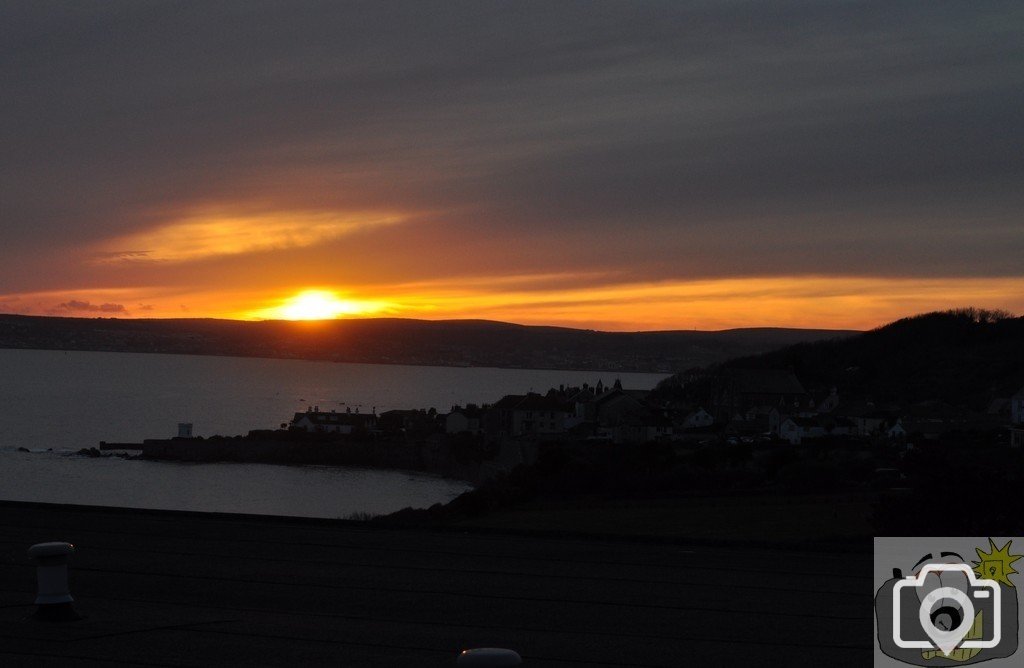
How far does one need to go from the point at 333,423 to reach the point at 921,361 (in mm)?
68089

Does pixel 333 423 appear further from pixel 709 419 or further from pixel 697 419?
pixel 709 419

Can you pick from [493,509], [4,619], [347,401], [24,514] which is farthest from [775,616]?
[347,401]

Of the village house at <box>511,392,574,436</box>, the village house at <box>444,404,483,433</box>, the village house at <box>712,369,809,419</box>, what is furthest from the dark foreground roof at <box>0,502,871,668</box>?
the village house at <box>712,369,809,419</box>

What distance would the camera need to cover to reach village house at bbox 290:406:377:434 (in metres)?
107

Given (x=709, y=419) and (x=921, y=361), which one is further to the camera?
(x=921, y=361)

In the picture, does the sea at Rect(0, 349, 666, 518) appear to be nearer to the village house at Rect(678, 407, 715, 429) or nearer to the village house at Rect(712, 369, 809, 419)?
the village house at Rect(678, 407, 715, 429)

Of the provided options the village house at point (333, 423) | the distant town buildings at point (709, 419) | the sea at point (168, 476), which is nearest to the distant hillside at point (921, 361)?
the distant town buildings at point (709, 419)

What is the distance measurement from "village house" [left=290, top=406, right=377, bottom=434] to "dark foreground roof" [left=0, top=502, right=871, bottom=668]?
91940 millimetres

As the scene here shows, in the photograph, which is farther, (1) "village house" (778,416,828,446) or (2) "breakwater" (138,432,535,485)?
(2) "breakwater" (138,432,535,485)

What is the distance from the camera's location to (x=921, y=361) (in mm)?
132750

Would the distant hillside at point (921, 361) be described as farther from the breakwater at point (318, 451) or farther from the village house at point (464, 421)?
the breakwater at point (318, 451)

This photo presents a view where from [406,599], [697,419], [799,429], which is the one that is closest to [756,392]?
[697,419]

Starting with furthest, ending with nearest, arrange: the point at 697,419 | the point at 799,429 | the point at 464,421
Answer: the point at 464,421 < the point at 697,419 < the point at 799,429

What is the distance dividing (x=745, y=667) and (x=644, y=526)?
81.4 feet
